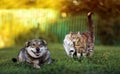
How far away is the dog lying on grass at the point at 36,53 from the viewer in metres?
7.70

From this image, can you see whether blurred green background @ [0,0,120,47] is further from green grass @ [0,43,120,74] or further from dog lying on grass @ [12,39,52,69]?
dog lying on grass @ [12,39,52,69]

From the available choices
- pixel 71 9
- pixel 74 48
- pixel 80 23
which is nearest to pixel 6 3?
pixel 71 9

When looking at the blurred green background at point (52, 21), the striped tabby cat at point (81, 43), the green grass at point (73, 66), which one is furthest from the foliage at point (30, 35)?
the green grass at point (73, 66)

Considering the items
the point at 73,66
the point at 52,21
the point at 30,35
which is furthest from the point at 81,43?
the point at 30,35

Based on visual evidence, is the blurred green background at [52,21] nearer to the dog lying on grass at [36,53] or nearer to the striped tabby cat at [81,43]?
the striped tabby cat at [81,43]

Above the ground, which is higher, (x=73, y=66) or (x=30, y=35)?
(x=30, y=35)

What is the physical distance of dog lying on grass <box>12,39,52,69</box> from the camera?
303 inches

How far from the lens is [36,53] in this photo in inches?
305

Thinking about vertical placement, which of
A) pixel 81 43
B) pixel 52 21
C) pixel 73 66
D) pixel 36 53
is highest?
pixel 52 21

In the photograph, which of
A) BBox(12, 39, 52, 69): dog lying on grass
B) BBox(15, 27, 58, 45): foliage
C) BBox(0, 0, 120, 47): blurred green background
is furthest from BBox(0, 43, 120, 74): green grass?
BBox(15, 27, 58, 45): foliage

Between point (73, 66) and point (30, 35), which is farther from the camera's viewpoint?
point (30, 35)

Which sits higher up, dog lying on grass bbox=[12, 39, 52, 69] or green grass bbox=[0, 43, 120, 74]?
dog lying on grass bbox=[12, 39, 52, 69]

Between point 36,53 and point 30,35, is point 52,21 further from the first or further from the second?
point 36,53

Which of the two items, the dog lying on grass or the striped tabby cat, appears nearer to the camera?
the dog lying on grass
